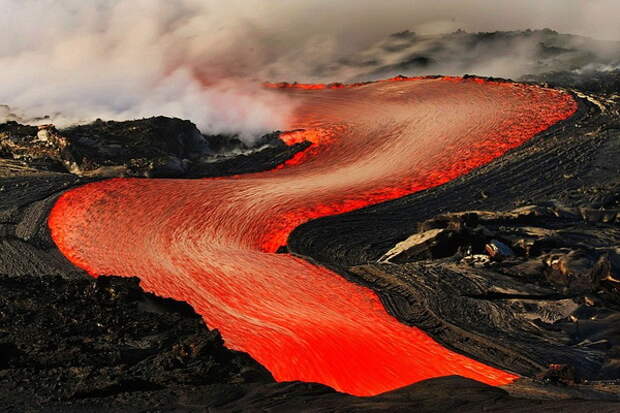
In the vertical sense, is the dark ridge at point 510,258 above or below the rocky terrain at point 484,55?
below

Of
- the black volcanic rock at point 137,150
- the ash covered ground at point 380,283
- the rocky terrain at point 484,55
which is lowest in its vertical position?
the ash covered ground at point 380,283

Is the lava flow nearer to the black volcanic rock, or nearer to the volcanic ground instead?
the volcanic ground

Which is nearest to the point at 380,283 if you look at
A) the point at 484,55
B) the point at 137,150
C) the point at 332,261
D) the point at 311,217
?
the point at 332,261

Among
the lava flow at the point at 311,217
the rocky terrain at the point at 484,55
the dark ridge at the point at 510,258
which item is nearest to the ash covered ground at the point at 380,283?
the dark ridge at the point at 510,258

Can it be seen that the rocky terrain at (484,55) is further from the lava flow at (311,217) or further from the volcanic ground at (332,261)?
the volcanic ground at (332,261)

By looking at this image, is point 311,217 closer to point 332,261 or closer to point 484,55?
point 332,261

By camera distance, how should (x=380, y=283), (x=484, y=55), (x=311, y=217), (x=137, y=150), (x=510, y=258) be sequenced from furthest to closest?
(x=484, y=55) → (x=137, y=150) → (x=311, y=217) → (x=510, y=258) → (x=380, y=283)

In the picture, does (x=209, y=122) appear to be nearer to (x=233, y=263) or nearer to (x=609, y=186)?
(x=233, y=263)

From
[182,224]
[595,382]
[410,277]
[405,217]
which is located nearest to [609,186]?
[405,217]
